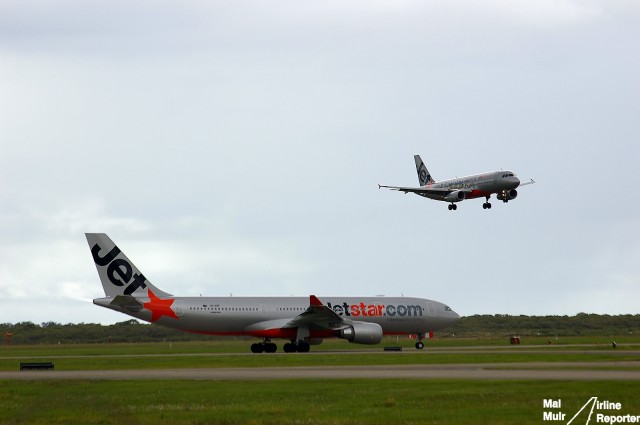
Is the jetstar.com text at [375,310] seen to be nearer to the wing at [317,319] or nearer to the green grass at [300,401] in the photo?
the wing at [317,319]

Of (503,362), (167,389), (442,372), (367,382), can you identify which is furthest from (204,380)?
(503,362)

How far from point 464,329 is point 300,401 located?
82.0m

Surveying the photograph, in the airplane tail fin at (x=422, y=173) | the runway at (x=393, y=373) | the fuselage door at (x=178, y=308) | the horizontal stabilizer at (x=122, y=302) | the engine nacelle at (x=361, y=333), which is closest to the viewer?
the runway at (x=393, y=373)

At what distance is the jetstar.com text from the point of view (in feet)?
211

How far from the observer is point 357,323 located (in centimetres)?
6169

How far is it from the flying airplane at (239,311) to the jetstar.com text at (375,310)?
0.06m

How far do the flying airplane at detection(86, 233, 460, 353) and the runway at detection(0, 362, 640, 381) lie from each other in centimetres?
1824

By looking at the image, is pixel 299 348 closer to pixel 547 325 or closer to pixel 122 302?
pixel 122 302

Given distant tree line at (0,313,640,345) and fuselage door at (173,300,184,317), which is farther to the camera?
distant tree line at (0,313,640,345)

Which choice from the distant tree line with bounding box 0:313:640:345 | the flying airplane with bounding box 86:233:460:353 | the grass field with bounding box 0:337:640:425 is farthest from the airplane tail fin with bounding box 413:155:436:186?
the grass field with bounding box 0:337:640:425

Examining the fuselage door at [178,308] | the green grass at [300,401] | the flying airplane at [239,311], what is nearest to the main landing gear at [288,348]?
the flying airplane at [239,311]

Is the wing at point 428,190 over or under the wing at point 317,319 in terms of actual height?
over

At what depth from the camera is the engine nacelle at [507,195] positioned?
216 feet

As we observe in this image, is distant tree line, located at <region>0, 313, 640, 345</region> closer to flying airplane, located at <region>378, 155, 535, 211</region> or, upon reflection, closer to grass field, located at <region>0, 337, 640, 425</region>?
flying airplane, located at <region>378, 155, 535, 211</region>
